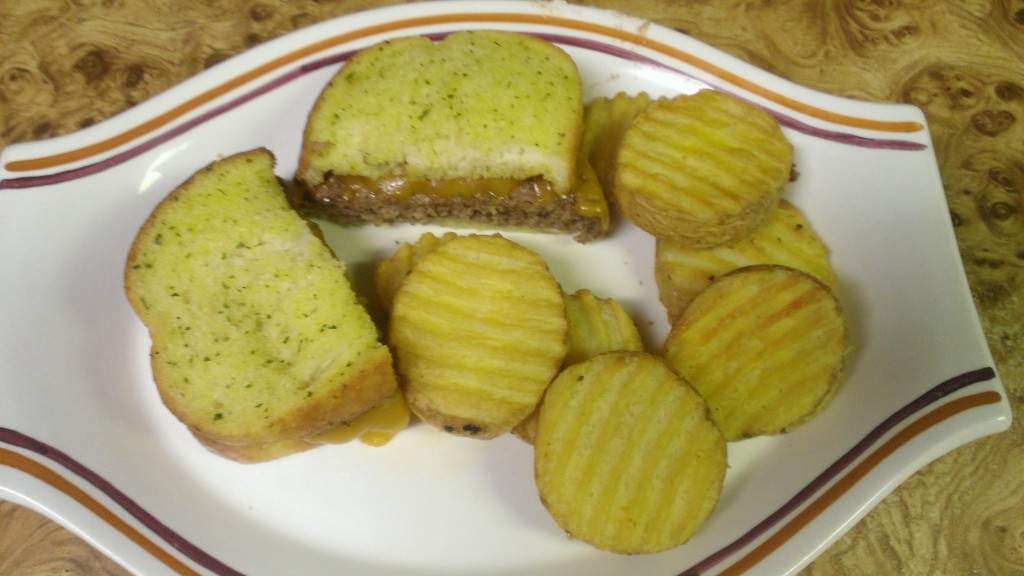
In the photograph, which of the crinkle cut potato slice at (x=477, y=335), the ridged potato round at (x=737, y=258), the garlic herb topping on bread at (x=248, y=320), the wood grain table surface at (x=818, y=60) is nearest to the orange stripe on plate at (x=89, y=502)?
the garlic herb topping on bread at (x=248, y=320)

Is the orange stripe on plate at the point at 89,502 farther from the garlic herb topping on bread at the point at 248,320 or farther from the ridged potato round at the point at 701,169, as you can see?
the ridged potato round at the point at 701,169

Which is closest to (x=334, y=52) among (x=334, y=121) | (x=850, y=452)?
(x=334, y=121)

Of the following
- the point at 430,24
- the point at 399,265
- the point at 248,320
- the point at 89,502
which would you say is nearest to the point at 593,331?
the point at 399,265

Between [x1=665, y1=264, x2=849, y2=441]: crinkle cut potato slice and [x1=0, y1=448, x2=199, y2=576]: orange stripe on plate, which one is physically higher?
[x1=665, y1=264, x2=849, y2=441]: crinkle cut potato slice

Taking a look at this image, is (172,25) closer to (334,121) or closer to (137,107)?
(137,107)

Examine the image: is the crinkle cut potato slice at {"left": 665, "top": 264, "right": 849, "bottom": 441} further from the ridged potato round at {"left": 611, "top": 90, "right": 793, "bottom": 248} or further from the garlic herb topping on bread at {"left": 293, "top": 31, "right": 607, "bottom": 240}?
the garlic herb topping on bread at {"left": 293, "top": 31, "right": 607, "bottom": 240}

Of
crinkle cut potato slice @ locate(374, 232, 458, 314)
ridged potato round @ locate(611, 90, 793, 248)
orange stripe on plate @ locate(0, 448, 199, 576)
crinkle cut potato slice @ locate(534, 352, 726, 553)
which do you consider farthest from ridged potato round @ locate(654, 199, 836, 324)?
orange stripe on plate @ locate(0, 448, 199, 576)
